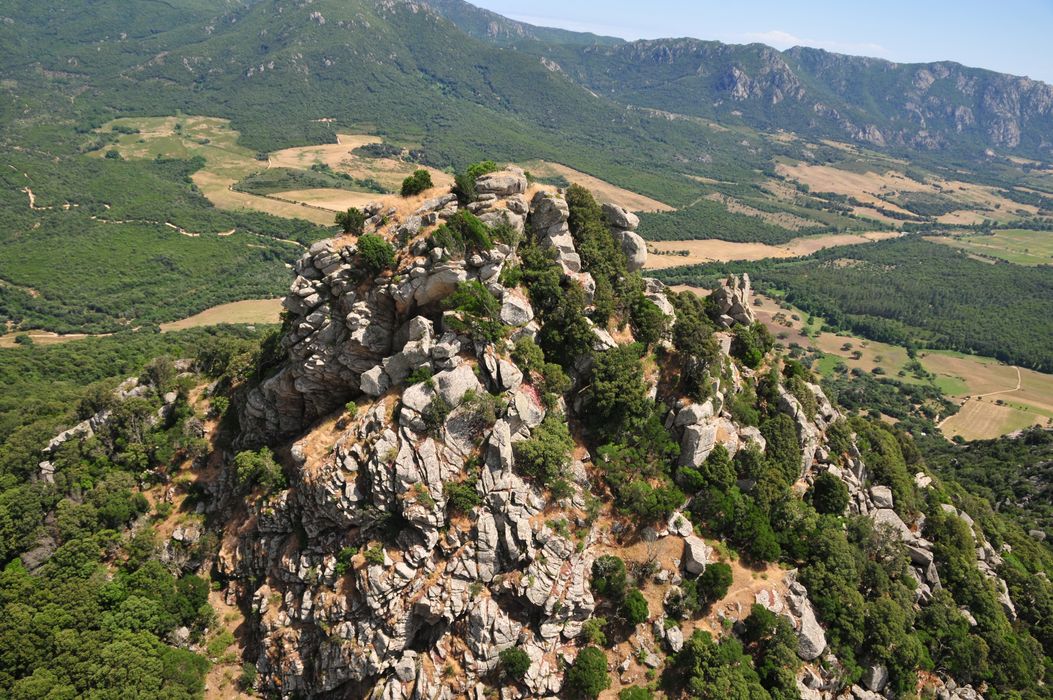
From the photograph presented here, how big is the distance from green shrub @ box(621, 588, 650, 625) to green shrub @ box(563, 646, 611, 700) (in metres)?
3.85

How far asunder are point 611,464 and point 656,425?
20.1 feet

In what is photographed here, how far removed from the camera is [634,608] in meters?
44.7

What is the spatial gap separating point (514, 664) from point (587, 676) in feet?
18.1

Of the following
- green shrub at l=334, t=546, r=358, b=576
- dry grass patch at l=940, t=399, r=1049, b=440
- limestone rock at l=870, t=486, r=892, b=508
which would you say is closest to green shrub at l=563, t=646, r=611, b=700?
green shrub at l=334, t=546, r=358, b=576

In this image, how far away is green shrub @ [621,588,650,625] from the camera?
147 ft

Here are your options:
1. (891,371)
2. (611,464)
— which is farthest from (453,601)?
(891,371)

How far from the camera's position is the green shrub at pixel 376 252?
50.4 m

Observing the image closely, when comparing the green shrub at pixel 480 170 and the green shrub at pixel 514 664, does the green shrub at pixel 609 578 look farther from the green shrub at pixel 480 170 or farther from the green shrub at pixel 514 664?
the green shrub at pixel 480 170

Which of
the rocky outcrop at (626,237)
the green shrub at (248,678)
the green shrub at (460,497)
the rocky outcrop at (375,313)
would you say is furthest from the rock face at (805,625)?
the green shrub at (248,678)

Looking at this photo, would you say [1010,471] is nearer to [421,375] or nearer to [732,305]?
[732,305]

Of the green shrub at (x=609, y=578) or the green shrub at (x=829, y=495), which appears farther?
the green shrub at (x=829, y=495)

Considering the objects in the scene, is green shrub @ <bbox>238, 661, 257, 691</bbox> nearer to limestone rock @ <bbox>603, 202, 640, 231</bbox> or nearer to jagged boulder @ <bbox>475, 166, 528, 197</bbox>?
jagged boulder @ <bbox>475, 166, 528, 197</bbox>

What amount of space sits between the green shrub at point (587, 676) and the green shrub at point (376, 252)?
36.7m

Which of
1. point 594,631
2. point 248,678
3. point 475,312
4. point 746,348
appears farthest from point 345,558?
point 746,348
